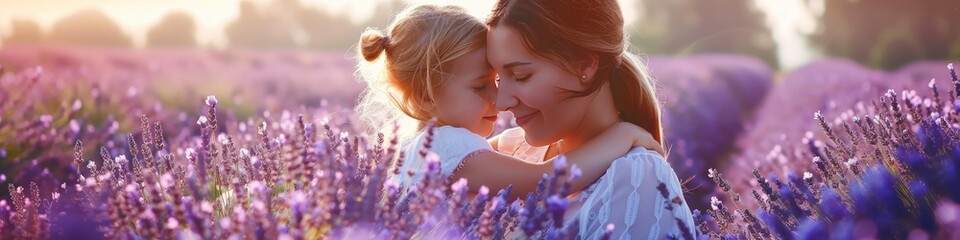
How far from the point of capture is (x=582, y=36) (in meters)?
3.01

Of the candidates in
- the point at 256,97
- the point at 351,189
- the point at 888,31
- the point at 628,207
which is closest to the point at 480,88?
the point at 628,207

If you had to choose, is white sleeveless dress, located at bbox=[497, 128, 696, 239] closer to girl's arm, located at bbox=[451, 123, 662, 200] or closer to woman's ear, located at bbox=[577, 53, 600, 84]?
girl's arm, located at bbox=[451, 123, 662, 200]

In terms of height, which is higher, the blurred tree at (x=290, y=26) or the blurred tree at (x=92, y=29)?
the blurred tree at (x=290, y=26)

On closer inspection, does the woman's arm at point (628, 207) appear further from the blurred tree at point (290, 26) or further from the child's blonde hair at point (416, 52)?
the blurred tree at point (290, 26)

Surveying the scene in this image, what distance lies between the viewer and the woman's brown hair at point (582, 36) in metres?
2.96

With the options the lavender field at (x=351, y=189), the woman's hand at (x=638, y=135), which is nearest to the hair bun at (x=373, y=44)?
the lavender field at (x=351, y=189)

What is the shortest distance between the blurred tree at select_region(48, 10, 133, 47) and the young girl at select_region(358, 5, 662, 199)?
3740cm

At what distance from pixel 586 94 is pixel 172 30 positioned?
5413cm

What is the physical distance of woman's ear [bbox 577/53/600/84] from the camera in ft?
10.00

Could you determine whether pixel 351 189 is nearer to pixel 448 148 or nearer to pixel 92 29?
pixel 448 148

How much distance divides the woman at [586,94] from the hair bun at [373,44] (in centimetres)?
51

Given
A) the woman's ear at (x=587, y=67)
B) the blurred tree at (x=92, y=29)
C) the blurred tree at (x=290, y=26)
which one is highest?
the blurred tree at (x=290, y=26)

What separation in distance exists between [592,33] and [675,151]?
12.7 ft

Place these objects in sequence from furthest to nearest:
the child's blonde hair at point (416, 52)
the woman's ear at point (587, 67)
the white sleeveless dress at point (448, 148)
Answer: the child's blonde hair at point (416, 52) < the woman's ear at point (587, 67) < the white sleeveless dress at point (448, 148)
